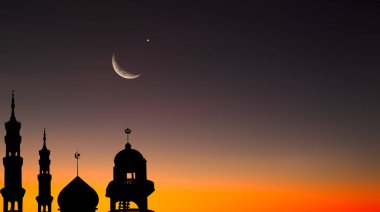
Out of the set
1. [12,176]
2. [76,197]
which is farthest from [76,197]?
[12,176]

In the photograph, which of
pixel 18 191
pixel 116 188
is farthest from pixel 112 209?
pixel 18 191

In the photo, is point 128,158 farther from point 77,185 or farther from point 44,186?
point 44,186

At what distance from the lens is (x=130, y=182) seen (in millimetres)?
46906

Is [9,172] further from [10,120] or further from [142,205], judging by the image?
[142,205]

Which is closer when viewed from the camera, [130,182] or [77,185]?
[130,182]

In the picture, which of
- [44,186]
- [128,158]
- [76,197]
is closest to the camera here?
[128,158]

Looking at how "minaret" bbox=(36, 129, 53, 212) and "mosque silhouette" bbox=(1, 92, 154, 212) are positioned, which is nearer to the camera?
"mosque silhouette" bbox=(1, 92, 154, 212)

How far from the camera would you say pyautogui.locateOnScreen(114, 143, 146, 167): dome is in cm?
4681

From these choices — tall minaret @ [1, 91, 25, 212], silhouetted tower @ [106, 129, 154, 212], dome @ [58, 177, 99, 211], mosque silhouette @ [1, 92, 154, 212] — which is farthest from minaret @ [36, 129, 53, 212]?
silhouetted tower @ [106, 129, 154, 212]

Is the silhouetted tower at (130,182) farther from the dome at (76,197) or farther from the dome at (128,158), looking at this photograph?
the dome at (76,197)

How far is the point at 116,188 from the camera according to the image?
47.1 meters

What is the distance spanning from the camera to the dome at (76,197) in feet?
190

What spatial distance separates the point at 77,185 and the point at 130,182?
13.7 m

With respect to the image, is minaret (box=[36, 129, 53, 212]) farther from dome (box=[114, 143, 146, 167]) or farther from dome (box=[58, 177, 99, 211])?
dome (box=[114, 143, 146, 167])
